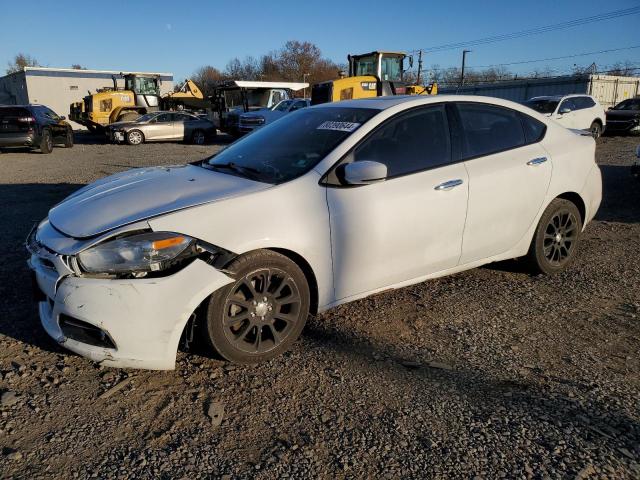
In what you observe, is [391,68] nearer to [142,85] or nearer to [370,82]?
[370,82]

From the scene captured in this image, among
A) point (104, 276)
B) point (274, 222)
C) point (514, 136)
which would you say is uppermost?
point (514, 136)

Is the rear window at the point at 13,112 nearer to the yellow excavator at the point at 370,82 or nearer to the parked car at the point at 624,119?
the yellow excavator at the point at 370,82

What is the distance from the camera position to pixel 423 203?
3.38 meters

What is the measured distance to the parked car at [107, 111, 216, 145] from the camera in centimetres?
1983

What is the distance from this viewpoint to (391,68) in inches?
747

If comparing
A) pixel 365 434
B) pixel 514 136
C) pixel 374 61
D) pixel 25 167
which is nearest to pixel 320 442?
pixel 365 434

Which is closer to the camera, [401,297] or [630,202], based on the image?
[401,297]

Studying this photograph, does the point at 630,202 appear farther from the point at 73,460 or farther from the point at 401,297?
the point at 73,460

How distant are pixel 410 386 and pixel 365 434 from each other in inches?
19.6

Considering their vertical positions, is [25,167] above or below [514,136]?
below

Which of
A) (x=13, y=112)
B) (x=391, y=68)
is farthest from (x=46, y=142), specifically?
(x=391, y=68)

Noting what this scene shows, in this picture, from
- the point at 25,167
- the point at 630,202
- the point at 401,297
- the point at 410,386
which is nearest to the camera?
the point at 410,386

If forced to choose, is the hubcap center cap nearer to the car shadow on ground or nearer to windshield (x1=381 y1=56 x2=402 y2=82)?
the car shadow on ground

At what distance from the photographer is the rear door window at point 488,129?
3.78 meters
